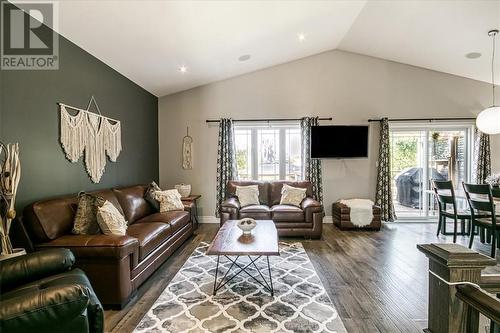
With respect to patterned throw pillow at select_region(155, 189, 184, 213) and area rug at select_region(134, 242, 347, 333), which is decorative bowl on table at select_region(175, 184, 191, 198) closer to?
patterned throw pillow at select_region(155, 189, 184, 213)

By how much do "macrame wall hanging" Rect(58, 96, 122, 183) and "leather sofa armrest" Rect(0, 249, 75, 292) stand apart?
1.54 meters

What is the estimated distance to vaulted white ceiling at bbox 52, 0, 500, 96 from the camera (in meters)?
3.04

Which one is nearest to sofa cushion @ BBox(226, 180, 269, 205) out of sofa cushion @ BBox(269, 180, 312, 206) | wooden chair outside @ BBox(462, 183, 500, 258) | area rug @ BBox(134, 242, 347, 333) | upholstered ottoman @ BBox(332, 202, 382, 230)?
sofa cushion @ BBox(269, 180, 312, 206)

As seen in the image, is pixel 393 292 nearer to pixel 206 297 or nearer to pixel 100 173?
pixel 206 297

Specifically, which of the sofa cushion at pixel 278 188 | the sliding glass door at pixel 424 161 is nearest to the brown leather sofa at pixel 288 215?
the sofa cushion at pixel 278 188

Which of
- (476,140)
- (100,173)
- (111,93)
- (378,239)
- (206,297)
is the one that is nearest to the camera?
(206,297)

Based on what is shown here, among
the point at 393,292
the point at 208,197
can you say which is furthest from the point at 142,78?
the point at 393,292

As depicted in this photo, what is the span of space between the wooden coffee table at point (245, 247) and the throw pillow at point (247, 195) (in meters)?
1.46

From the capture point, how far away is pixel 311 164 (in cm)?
561

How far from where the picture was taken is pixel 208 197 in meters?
5.93

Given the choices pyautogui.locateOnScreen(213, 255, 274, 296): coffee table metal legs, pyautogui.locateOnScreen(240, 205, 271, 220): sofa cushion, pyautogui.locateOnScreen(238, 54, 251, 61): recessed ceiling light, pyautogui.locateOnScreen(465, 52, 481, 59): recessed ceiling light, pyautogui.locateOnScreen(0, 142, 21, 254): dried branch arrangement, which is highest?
pyautogui.locateOnScreen(238, 54, 251, 61): recessed ceiling light

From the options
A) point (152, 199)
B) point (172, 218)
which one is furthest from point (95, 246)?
point (152, 199)

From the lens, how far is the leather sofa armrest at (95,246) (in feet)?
7.79

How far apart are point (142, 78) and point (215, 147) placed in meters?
1.99
